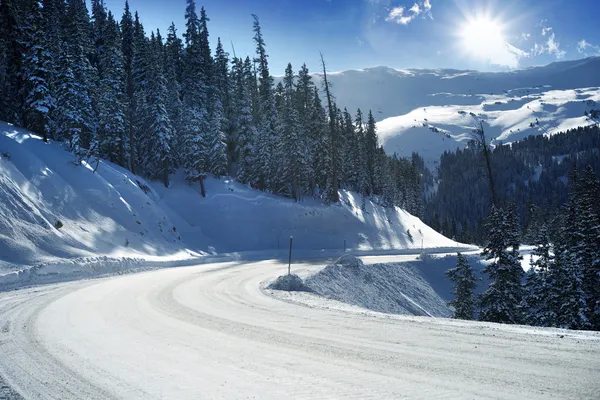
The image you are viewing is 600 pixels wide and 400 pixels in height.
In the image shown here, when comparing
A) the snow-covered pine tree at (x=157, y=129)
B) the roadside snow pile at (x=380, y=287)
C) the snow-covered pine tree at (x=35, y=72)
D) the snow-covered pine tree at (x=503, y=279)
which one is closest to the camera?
the roadside snow pile at (x=380, y=287)

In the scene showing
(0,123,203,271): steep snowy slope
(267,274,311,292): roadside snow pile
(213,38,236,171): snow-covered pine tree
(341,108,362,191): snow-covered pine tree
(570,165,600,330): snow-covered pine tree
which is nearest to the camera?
(267,274,311,292): roadside snow pile

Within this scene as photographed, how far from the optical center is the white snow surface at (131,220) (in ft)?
64.1

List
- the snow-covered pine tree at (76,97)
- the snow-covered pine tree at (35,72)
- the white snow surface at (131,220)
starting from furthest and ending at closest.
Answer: the snow-covered pine tree at (76,97) < the snow-covered pine tree at (35,72) < the white snow surface at (131,220)

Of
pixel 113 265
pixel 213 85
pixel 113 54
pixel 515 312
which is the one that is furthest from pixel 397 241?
pixel 113 54

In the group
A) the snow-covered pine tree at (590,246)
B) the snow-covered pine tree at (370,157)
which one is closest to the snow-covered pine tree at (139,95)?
the snow-covered pine tree at (370,157)

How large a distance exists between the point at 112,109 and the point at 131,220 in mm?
13922

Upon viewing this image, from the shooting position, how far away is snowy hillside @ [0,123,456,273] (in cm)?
2055

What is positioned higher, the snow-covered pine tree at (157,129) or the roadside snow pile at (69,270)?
the snow-covered pine tree at (157,129)

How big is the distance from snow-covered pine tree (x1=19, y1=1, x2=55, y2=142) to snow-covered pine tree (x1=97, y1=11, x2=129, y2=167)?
20.0 ft

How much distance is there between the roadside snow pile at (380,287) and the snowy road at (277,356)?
957cm

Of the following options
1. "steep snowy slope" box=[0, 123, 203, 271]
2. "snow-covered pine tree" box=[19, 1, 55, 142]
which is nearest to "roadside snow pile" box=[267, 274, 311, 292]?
"steep snowy slope" box=[0, 123, 203, 271]

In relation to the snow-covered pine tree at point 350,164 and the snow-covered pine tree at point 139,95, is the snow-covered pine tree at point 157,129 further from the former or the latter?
the snow-covered pine tree at point 350,164

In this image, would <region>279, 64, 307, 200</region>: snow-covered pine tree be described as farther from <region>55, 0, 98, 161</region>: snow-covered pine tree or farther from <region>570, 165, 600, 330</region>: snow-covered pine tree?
<region>570, 165, 600, 330</region>: snow-covered pine tree

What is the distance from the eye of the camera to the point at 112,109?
36.7m
